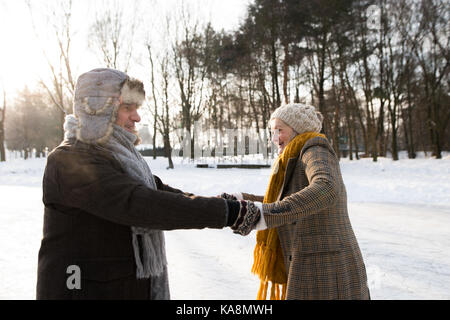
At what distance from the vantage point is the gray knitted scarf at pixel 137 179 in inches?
55.2

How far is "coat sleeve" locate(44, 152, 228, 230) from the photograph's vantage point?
48.3 inches

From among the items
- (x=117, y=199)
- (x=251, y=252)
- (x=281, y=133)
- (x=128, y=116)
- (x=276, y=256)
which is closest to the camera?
(x=117, y=199)

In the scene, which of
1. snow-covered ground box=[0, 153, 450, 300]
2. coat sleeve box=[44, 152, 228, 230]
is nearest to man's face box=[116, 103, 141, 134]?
coat sleeve box=[44, 152, 228, 230]

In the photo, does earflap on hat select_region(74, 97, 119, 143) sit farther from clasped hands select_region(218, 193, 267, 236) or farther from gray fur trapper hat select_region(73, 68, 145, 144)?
clasped hands select_region(218, 193, 267, 236)

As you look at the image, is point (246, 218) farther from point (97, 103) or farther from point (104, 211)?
point (97, 103)

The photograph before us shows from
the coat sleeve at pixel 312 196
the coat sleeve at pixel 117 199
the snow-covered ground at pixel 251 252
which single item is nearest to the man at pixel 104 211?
the coat sleeve at pixel 117 199

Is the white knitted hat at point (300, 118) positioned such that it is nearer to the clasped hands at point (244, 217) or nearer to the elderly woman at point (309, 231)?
the elderly woman at point (309, 231)

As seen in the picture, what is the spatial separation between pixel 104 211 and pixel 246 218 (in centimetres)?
59

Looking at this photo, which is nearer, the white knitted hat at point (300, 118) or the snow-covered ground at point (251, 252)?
the white knitted hat at point (300, 118)

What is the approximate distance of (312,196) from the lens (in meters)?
1.56

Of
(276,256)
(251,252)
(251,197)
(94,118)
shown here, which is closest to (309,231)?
(276,256)

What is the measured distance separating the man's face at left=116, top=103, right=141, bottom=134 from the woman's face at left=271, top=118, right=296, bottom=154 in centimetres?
98

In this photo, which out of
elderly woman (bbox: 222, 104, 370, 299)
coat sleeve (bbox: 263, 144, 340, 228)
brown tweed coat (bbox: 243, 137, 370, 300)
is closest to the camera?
coat sleeve (bbox: 263, 144, 340, 228)
